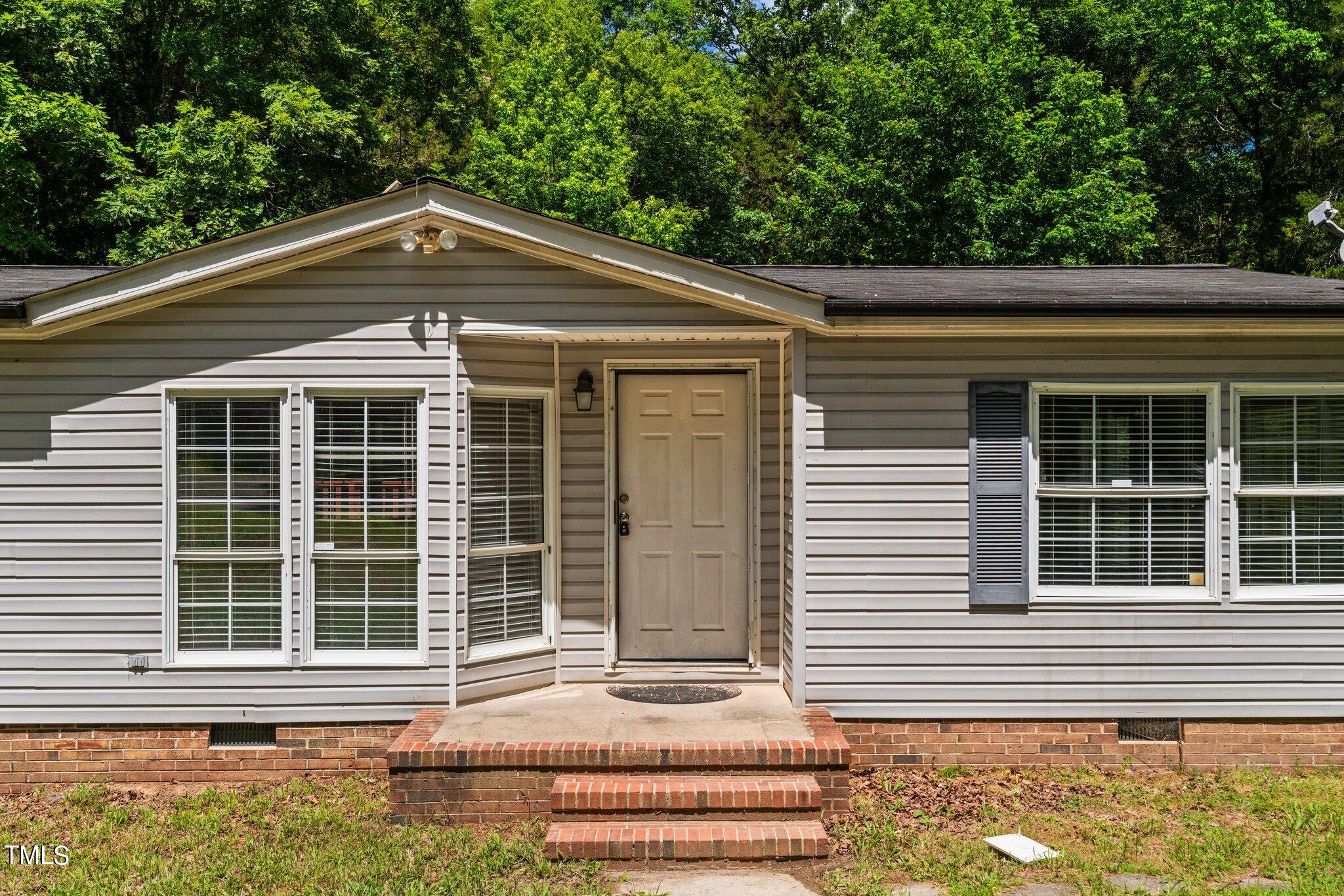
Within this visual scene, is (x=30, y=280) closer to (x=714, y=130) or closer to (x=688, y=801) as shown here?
(x=688, y=801)

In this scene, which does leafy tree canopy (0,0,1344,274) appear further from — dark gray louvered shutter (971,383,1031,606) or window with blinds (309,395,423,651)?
dark gray louvered shutter (971,383,1031,606)

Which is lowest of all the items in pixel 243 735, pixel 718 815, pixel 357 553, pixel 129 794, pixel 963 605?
pixel 129 794

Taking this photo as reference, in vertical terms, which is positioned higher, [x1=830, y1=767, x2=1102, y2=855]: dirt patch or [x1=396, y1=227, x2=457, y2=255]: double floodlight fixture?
[x1=396, y1=227, x2=457, y2=255]: double floodlight fixture

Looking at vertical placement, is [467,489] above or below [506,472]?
below

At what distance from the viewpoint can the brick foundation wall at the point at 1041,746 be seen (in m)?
5.84

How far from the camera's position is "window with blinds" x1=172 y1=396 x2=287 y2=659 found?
5.79 meters

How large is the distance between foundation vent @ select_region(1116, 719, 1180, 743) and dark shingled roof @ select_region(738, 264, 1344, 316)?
257 centimetres

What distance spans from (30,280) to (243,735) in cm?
360

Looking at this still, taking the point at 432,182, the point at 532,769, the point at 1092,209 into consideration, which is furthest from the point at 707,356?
the point at 1092,209

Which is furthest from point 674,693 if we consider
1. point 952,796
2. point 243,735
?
point 243,735

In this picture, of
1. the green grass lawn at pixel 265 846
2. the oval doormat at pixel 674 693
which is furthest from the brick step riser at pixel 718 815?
the oval doormat at pixel 674 693

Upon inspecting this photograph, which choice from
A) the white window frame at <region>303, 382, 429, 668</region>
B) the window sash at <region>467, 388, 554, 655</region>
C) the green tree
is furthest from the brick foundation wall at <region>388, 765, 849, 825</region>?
the green tree

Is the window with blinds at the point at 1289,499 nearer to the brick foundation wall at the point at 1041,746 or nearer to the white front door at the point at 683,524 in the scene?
the brick foundation wall at the point at 1041,746

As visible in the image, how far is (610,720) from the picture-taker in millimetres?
5684
